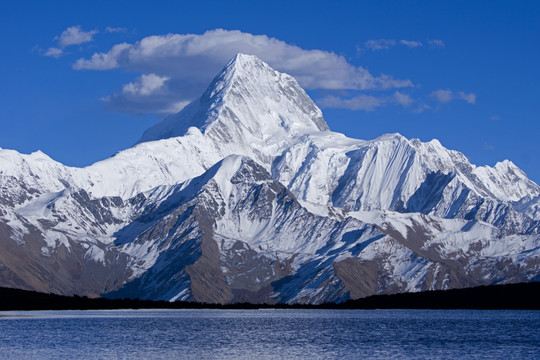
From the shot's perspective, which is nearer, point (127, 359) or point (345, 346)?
point (127, 359)

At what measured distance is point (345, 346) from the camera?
19875 cm

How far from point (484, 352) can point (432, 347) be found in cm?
1459

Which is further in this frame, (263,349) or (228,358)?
(263,349)

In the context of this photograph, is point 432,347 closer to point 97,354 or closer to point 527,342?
point 527,342

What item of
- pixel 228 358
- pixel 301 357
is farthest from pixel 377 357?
pixel 228 358

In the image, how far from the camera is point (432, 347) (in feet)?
634

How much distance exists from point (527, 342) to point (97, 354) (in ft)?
247

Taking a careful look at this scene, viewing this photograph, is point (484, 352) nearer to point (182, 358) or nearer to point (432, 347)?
point (432, 347)

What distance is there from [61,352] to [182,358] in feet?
74.3

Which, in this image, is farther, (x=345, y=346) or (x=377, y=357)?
(x=345, y=346)

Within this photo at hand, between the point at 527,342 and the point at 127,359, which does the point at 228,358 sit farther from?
the point at 527,342

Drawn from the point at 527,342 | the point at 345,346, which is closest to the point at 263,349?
the point at 345,346

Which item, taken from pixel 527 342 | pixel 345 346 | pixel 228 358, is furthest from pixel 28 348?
pixel 527 342

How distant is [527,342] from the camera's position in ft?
645
